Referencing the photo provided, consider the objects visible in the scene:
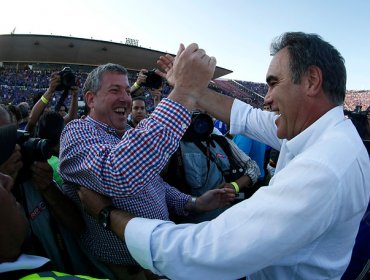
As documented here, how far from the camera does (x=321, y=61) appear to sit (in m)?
1.41

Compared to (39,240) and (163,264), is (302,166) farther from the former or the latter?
(39,240)

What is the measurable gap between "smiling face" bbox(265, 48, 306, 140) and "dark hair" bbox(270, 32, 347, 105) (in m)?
0.03

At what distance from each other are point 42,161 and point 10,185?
525mm

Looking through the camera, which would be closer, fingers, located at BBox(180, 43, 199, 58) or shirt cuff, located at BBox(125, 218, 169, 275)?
shirt cuff, located at BBox(125, 218, 169, 275)

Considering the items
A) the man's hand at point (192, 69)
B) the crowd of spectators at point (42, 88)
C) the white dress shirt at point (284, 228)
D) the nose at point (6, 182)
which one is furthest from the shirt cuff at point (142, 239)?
the crowd of spectators at point (42, 88)

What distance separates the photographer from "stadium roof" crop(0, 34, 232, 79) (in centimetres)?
4109

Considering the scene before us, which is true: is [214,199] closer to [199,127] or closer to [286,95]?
[199,127]

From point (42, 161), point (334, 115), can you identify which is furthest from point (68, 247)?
point (334, 115)

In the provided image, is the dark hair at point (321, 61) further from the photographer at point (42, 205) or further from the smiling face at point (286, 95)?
the photographer at point (42, 205)

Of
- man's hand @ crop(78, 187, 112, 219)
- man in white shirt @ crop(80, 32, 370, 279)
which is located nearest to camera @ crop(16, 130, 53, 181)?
man's hand @ crop(78, 187, 112, 219)

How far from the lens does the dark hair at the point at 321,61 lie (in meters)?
1.41

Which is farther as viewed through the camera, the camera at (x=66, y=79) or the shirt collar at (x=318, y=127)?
the camera at (x=66, y=79)

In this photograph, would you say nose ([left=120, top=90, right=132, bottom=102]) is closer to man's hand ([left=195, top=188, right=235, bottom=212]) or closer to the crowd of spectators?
man's hand ([left=195, top=188, right=235, bottom=212])

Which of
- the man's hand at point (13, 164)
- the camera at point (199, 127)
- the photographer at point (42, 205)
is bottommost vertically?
the photographer at point (42, 205)
